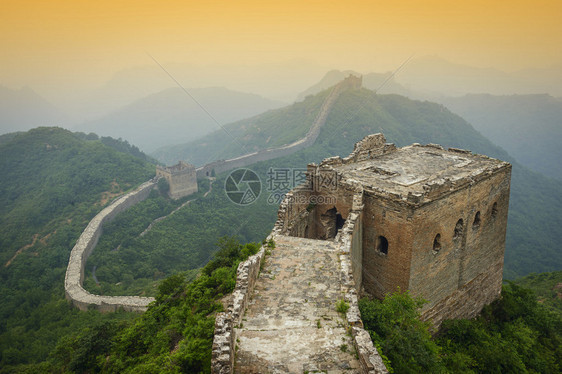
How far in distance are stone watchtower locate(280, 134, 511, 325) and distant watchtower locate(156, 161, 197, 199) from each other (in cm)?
3667

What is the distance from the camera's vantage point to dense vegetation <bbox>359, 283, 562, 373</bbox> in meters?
8.95

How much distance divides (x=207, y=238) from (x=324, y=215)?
28057mm

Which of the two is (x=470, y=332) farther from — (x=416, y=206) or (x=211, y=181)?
(x=211, y=181)

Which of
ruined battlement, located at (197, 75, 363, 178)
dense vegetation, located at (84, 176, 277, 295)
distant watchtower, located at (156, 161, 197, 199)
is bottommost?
dense vegetation, located at (84, 176, 277, 295)

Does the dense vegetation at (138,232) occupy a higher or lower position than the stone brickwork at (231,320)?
lower

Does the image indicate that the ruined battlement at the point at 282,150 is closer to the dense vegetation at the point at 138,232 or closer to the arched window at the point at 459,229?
the dense vegetation at the point at 138,232

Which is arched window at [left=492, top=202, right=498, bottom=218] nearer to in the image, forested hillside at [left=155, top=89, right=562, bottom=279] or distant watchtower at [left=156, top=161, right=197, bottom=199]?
forested hillside at [left=155, top=89, right=562, bottom=279]

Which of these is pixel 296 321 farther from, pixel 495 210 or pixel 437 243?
pixel 495 210

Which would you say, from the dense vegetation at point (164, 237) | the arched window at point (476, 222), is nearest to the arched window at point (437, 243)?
the arched window at point (476, 222)

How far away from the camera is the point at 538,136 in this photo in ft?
307

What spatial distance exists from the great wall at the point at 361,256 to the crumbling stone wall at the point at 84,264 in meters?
14.5

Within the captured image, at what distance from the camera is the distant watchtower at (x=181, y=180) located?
49.1 m

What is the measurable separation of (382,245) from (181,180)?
40.2 meters

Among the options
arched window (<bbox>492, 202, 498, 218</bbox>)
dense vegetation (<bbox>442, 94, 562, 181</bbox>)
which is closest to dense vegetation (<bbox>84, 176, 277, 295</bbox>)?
arched window (<bbox>492, 202, 498, 218</bbox>)
